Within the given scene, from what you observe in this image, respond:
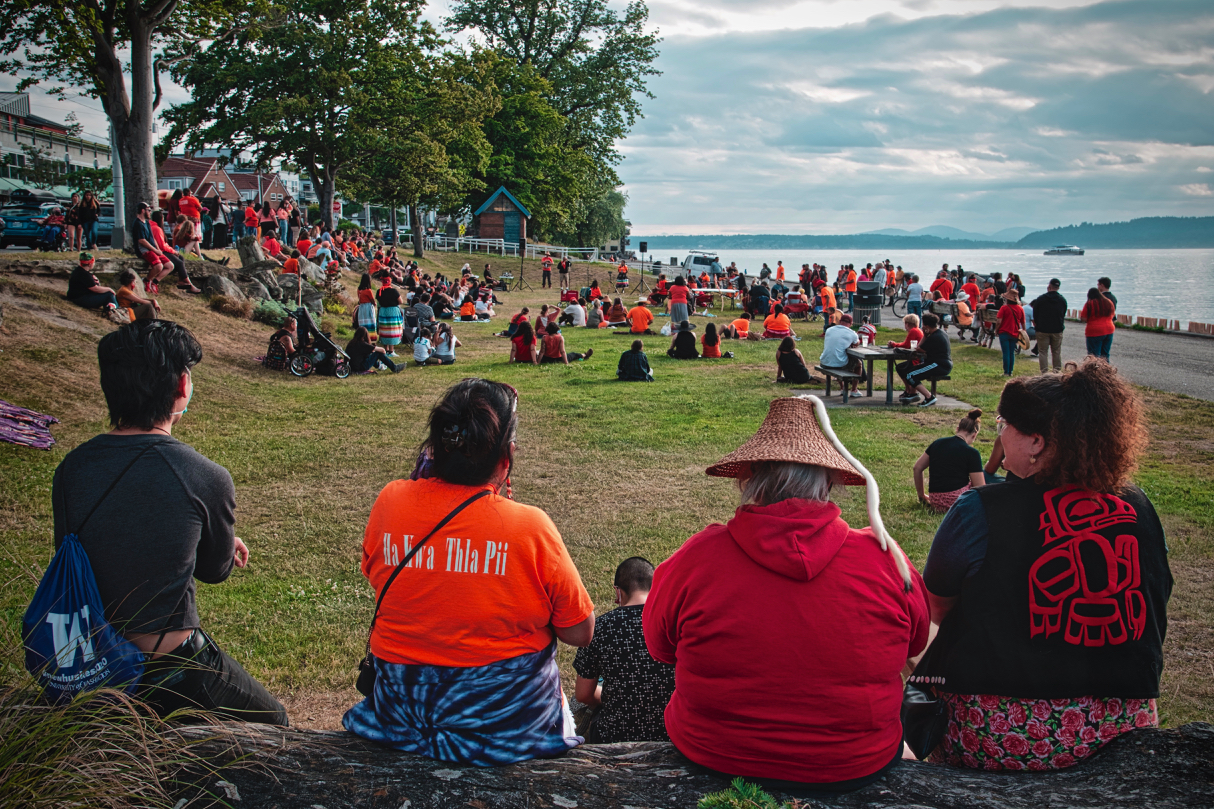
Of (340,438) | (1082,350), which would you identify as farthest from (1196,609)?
(1082,350)

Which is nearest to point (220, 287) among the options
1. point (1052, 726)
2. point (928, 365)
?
point (928, 365)

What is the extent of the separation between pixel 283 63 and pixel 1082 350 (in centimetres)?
2998

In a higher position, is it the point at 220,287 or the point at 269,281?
the point at 269,281

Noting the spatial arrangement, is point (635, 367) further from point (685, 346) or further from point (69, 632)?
point (69, 632)

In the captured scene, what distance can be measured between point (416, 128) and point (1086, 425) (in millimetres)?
36684

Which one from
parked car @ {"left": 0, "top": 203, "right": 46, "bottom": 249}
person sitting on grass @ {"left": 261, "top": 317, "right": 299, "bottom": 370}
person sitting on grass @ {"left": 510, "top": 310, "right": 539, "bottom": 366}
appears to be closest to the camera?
person sitting on grass @ {"left": 261, "top": 317, "right": 299, "bottom": 370}

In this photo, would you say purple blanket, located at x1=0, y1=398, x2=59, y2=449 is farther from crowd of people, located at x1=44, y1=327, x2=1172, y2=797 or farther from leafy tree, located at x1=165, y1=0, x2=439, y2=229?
leafy tree, located at x1=165, y1=0, x2=439, y2=229

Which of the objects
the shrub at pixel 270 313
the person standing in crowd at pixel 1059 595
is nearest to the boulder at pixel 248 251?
the shrub at pixel 270 313

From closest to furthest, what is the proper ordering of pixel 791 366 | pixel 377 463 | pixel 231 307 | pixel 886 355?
pixel 377 463 < pixel 886 355 < pixel 791 366 < pixel 231 307

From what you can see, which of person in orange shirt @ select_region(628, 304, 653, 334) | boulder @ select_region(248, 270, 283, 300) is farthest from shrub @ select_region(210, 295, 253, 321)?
person in orange shirt @ select_region(628, 304, 653, 334)

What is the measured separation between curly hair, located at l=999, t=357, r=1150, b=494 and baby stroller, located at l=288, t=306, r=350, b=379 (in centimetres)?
1371

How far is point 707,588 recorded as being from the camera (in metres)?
2.22

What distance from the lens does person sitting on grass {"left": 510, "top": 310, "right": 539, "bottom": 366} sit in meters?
16.7

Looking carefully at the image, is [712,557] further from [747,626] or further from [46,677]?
[46,677]
